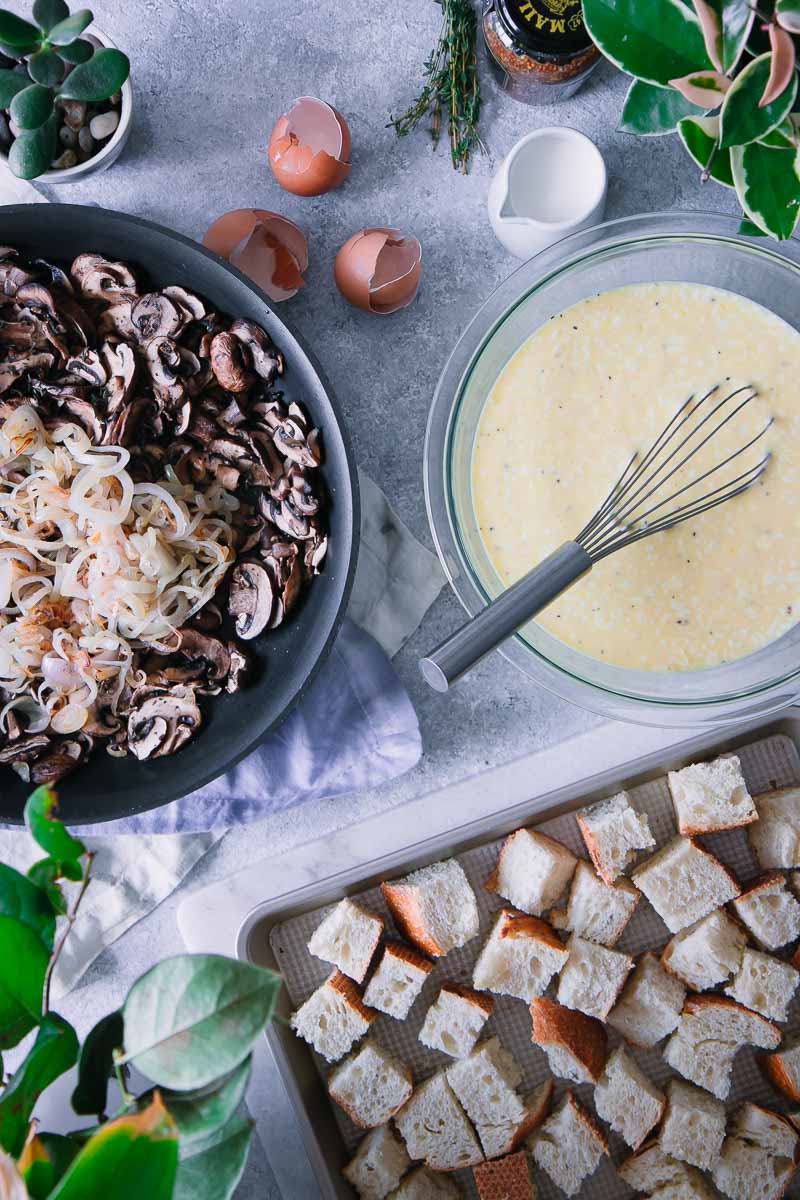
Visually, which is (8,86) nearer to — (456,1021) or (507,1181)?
(456,1021)

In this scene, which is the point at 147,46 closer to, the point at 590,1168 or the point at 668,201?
the point at 668,201

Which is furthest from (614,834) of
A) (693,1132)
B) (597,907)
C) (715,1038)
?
(693,1132)

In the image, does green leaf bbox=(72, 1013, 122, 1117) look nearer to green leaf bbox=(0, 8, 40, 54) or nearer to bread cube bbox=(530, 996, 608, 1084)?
bread cube bbox=(530, 996, 608, 1084)

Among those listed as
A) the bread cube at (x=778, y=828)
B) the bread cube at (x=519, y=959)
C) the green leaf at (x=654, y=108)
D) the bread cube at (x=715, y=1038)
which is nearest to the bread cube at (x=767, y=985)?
the bread cube at (x=715, y=1038)

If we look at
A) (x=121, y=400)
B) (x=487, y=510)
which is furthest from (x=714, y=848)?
(x=121, y=400)

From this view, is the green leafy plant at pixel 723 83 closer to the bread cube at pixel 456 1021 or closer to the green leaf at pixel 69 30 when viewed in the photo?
the green leaf at pixel 69 30

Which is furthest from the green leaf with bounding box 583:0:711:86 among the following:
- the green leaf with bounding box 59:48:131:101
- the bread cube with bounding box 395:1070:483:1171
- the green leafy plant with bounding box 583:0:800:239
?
the bread cube with bounding box 395:1070:483:1171
